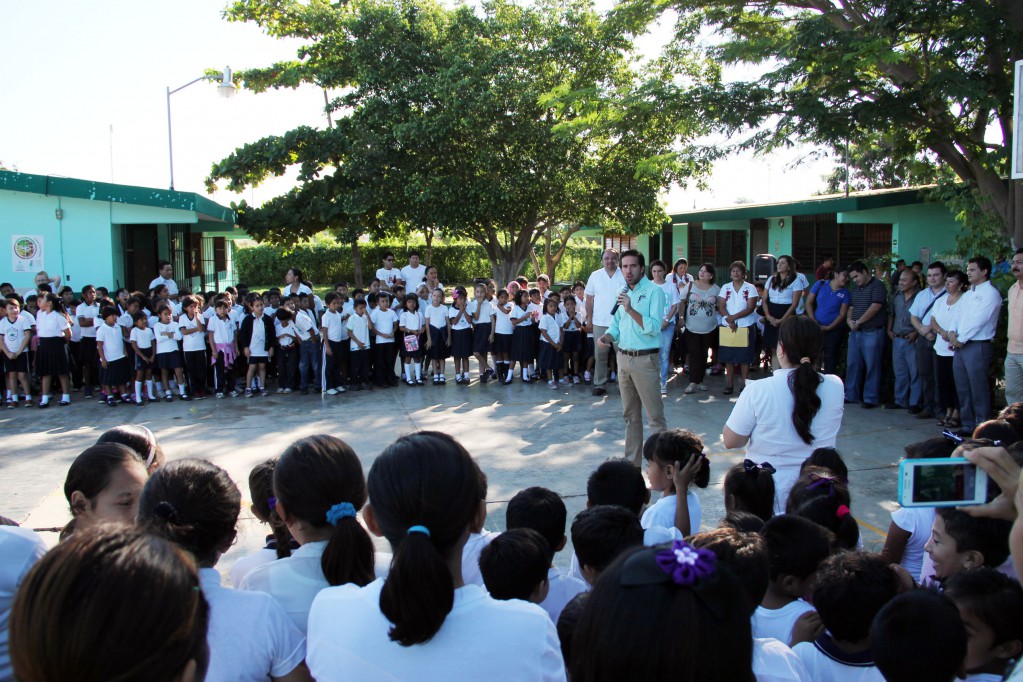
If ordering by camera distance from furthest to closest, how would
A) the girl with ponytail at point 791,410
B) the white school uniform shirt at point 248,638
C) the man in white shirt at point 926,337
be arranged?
the man in white shirt at point 926,337 < the girl with ponytail at point 791,410 < the white school uniform shirt at point 248,638

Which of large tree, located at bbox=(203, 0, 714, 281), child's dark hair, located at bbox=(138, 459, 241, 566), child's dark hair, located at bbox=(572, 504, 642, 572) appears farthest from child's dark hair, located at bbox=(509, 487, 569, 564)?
large tree, located at bbox=(203, 0, 714, 281)

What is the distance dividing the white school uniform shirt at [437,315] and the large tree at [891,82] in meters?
A: 4.38

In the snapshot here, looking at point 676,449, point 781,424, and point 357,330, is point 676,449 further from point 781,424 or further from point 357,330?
point 357,330

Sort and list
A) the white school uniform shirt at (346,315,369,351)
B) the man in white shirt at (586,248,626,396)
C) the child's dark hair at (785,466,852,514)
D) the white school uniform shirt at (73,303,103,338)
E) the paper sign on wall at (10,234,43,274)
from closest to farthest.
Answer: the child's dark hair at (785,466,852,514) → the man in white shirt at (586,248,626,396) → the white school uniform shirt at (73,303,103,338) → the white school uniform shirt at (346,315,369,351) → the paper sign on wall at (10,234,43,274)

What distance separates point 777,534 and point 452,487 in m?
1.46


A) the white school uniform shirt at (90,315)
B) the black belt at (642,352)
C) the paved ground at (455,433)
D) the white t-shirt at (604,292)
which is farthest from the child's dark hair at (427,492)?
the white school uniform shirt at (90,315)

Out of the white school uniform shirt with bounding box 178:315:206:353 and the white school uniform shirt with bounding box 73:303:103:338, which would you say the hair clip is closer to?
the white school uniform shirt with bounding box 178:315:206:353

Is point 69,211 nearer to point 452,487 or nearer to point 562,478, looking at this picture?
point 562,478

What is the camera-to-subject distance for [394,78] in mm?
17781

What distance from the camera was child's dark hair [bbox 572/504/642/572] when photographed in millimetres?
2887

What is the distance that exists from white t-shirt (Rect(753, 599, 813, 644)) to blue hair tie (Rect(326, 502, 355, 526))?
1.33 m

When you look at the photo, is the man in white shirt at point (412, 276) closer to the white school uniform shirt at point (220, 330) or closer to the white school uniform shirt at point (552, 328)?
the white school uniform shirt at point (552, 328)

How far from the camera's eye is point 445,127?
17.0m

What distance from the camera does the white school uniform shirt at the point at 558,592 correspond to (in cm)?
284
